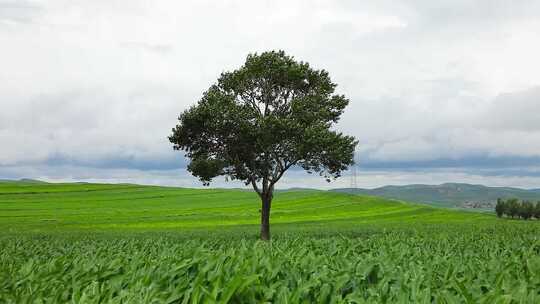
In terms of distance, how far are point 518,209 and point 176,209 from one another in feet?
299

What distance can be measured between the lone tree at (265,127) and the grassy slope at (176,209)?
1110 inches

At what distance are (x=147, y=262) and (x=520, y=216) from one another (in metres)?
143

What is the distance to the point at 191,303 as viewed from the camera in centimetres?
439

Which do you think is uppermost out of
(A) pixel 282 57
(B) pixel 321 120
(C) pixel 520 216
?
(A) pixel 282 57

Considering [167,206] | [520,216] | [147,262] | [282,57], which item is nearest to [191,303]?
[147,262]

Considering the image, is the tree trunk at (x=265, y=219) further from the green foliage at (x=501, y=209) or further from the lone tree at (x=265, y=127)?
the green foliage at (x=501, y=209)

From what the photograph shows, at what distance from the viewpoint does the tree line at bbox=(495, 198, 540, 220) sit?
13046 cm

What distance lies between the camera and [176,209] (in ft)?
318

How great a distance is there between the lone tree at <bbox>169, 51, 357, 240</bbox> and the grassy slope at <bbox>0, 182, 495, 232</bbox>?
92.5 feet

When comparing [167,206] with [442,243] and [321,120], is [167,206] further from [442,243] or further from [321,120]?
[442,243]

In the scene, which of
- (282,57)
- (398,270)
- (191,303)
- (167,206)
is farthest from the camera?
(167,206)

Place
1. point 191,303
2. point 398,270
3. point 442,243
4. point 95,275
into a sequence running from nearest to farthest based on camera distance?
1. point 191,303
2. point 95,275
3. point 398,270
4. point 442,243

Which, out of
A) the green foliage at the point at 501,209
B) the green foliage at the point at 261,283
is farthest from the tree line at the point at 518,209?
the green foliage at the point at 261,283

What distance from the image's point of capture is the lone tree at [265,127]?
122 feet
